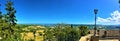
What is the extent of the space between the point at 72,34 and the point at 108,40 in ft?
11.0

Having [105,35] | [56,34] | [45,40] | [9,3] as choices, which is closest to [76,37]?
[56,34]

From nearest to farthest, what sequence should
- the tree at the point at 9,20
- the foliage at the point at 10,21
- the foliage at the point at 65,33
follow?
the foliage at the point at 65,33 → the foliage at the point at 10,21 → the tree at the point at 9,20

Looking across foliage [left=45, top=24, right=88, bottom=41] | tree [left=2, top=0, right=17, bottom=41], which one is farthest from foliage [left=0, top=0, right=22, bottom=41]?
foliage [left=45, top=24, right=88, bottom=41]

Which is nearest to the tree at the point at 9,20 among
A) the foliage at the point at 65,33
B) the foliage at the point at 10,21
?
the foliage at the point at 10,21

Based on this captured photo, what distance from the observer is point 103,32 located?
→ 2872 centimetres

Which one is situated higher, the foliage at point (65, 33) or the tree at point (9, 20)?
the tree at point (9, 20)

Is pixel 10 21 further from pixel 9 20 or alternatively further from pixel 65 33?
pixel 65 33

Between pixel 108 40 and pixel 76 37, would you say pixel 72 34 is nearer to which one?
pixel 76 37

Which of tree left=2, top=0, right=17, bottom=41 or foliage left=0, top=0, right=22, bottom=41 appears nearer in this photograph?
foliage left=0, top=0, right=22, bottom=41

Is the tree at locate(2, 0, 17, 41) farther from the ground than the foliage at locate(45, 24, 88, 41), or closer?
farther from the ground

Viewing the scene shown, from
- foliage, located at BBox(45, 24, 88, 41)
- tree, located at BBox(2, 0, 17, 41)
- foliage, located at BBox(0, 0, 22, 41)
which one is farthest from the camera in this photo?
tree, located at BBox(2, 0, 17, 41)

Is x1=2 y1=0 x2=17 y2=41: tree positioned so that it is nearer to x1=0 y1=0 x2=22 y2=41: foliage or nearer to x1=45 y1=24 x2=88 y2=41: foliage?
x1=0 y1=0 x2=22 y2=41: foliage

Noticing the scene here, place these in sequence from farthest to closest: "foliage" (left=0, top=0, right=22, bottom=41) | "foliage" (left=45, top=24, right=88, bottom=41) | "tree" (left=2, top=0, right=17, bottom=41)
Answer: "tree" (left=2, top=0, right=17, bottom=41) → "foliage" (left=0, top=0, right=22, bottom=41) → "foliage" (left=45, top=24, right=88, bottom=41)

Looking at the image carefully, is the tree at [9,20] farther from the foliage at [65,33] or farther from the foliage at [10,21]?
the foliage at [65,33]
